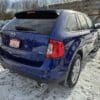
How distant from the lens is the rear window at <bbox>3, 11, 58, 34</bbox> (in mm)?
3453

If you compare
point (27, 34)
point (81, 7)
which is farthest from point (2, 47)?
point (81, 7)

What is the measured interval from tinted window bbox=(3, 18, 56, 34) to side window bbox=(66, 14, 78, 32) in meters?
0.40

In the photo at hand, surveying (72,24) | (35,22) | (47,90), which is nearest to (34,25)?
(35,22)

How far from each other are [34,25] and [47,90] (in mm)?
1418

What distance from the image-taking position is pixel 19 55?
11.7 feet

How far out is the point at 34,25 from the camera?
3.58 meters

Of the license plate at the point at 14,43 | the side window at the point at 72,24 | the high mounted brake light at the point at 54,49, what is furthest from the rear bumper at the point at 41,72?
the side window at the point at 72,24

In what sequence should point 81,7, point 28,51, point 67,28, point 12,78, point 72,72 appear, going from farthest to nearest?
point 81,7 → point 12,78 → point 72,72 → point 67,28 → point 28,51

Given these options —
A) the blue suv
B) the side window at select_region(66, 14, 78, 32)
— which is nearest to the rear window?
the blue suv

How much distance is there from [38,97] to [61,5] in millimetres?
15528

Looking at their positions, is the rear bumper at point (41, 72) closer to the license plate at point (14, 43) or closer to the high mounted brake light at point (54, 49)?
the high mounted brake light at point (54, 49)

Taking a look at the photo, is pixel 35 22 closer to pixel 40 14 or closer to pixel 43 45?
pixel 40 14

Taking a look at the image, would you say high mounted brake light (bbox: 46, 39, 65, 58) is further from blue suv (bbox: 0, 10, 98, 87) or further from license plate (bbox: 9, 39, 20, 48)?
license plate (bbox: 9, 39, 20, 48)

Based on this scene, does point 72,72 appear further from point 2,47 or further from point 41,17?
point 2,47
